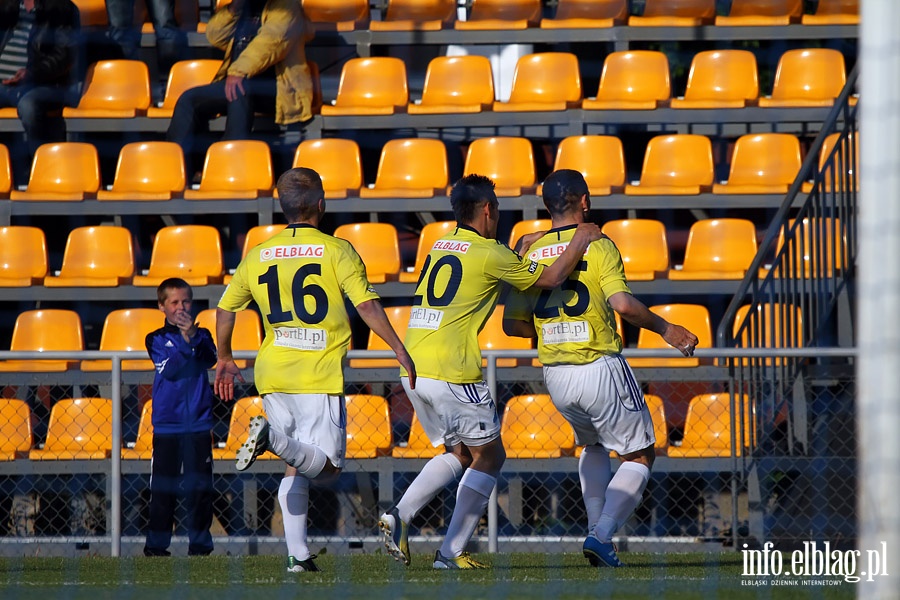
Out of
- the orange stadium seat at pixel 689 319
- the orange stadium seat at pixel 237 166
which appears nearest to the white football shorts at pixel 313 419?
the orange stadium seat at pixel 689 319

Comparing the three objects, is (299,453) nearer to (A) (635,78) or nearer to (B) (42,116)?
(A) (635,78)

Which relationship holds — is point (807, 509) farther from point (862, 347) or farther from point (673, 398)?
point (862, 347)

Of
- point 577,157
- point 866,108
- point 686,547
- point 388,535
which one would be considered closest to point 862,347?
point 866,108

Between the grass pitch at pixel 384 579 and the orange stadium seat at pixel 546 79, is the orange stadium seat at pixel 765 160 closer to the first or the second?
the orange stadium seat at pixel 546 79

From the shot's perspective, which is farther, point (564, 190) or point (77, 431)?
point (77, 431)

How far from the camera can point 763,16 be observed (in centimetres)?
930

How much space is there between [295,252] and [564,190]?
115 cm

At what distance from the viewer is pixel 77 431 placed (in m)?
7.14

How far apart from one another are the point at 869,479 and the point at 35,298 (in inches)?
256

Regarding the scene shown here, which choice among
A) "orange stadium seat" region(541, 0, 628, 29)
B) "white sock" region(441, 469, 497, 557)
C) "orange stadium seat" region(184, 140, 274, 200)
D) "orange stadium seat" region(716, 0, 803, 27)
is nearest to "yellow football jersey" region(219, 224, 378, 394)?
"white sock" region(441, 469, 497, 557)

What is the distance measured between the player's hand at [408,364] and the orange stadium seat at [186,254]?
12.3ft

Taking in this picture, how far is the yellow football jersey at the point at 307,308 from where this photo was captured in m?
4.84

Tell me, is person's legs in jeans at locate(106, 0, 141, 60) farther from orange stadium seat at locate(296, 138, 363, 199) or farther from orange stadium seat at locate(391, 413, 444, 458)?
orange stadium seat at locate(391, 413, 444, 458)

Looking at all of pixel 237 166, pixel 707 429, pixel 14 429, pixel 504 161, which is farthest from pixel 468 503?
pixel 237 166
